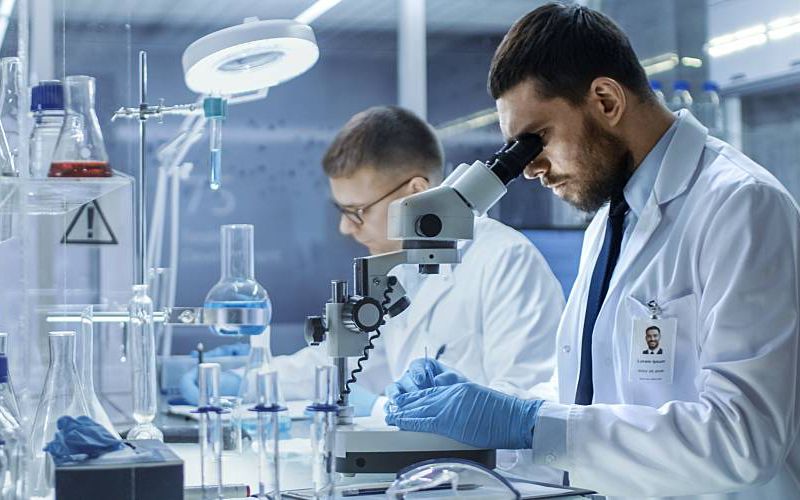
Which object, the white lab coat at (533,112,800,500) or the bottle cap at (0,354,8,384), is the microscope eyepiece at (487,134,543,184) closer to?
the white lab coat at (533,112,800,500)

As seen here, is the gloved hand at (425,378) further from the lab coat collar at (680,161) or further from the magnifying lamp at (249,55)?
the magnifying lamp at (249,55)

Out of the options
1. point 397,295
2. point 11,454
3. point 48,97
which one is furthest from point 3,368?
point 397,295

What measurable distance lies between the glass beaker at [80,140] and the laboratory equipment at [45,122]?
0.04ft

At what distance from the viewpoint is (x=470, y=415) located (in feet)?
5.30

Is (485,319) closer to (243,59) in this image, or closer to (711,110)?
(243,59)

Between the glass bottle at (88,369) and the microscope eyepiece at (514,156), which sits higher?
the microscope eyepiece at (514,156)

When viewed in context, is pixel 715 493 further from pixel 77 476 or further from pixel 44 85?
pixel 44 85

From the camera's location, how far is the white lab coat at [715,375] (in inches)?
62.9

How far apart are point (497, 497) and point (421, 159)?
1.58 metres

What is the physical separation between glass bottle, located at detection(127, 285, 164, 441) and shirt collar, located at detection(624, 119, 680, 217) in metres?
0.99

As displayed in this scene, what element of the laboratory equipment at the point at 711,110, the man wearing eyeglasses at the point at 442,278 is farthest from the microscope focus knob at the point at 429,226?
the laboratory equipment at the point at 711,110

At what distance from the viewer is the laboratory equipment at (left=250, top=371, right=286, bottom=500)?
133 cm

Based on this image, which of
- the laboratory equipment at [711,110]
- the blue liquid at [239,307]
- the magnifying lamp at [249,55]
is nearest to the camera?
the magnifying lamp at [249,55]

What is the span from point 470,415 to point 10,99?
878mm
